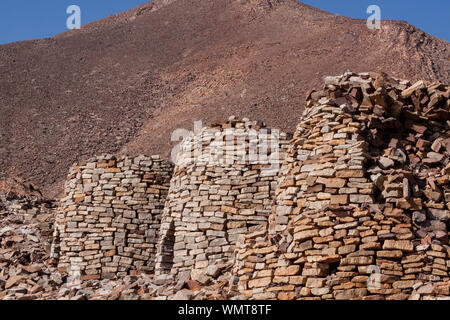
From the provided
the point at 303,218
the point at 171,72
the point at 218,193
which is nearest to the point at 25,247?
the point at 218,193

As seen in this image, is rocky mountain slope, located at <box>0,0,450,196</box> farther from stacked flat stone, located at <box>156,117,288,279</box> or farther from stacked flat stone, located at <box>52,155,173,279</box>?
stacked flat stone, located at <box>156,117,288,279</box>

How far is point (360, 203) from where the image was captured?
398 inches

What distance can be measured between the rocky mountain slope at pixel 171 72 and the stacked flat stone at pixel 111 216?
27.3 meters

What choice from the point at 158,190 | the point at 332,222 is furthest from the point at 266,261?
the point at 158,190

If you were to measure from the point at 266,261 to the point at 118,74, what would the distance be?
219 feet

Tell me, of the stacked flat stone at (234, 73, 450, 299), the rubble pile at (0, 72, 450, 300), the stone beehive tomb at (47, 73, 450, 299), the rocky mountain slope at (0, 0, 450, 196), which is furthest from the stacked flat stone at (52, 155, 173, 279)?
the rocky mountain slope at (0, 0, 450, 196)

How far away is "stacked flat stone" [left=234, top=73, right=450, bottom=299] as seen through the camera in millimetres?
9555

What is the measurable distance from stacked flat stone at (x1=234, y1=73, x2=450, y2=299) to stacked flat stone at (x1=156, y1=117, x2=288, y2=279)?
3.23 meters

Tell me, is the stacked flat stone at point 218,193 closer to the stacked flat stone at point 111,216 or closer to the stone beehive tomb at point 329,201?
the stone beehive tomb at point 329,201

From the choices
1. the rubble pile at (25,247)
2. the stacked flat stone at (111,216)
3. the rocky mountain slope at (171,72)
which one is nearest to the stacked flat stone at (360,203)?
the rubble pile at (25,247)

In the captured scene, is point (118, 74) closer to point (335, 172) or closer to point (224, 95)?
point (224, 95)

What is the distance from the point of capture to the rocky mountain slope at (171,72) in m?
53.4

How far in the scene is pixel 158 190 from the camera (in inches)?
711

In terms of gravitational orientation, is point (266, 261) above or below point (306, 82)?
below
